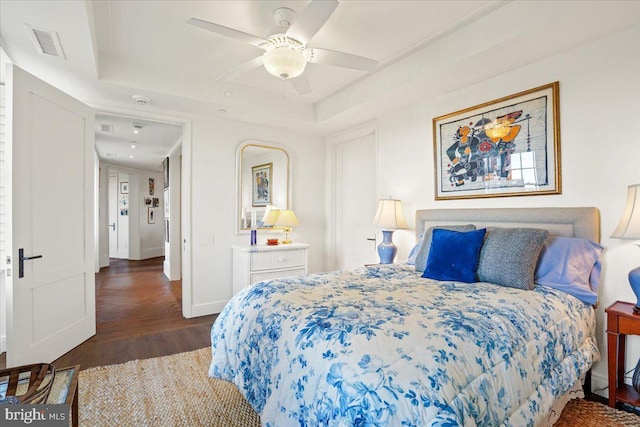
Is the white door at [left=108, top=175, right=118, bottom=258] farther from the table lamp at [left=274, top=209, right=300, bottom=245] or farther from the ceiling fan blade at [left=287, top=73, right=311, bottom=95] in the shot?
the ceiling fan blade at [left=287, top=73, right=311, bottom=95]

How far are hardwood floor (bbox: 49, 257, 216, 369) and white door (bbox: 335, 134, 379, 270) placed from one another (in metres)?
1.97

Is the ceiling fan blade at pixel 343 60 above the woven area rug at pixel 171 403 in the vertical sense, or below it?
above

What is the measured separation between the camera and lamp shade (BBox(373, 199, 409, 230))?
342cm

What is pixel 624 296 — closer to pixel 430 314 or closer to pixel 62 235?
pixel 430 314

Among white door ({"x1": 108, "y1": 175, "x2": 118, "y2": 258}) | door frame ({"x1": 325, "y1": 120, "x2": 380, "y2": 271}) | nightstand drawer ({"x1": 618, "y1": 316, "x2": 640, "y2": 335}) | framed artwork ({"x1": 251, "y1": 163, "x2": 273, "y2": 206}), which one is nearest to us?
nightstand drawer ({"x1": 618, "y1": 316, "x2": 640, "y2": 335})

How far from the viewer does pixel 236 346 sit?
1.83 m

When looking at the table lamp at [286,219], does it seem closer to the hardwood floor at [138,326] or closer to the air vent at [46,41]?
the hardwood floor at [138,326]

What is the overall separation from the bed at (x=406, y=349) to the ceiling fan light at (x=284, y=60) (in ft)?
4.73

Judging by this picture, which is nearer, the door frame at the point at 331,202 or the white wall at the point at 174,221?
the door frame at the point at 331,202

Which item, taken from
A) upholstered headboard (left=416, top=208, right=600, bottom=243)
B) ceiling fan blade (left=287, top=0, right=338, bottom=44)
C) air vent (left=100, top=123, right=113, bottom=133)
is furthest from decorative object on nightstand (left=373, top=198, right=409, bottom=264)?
air vent (left=100, top=123, right=113, bottom=133)

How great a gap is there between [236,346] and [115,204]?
28.2ft

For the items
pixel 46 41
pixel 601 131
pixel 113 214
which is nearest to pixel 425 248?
pixel 601 131

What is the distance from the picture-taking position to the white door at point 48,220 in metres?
2.23

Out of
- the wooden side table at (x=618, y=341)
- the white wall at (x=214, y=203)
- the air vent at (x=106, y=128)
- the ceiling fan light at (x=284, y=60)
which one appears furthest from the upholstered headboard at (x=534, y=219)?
the air vent at (x=106, y=128)
